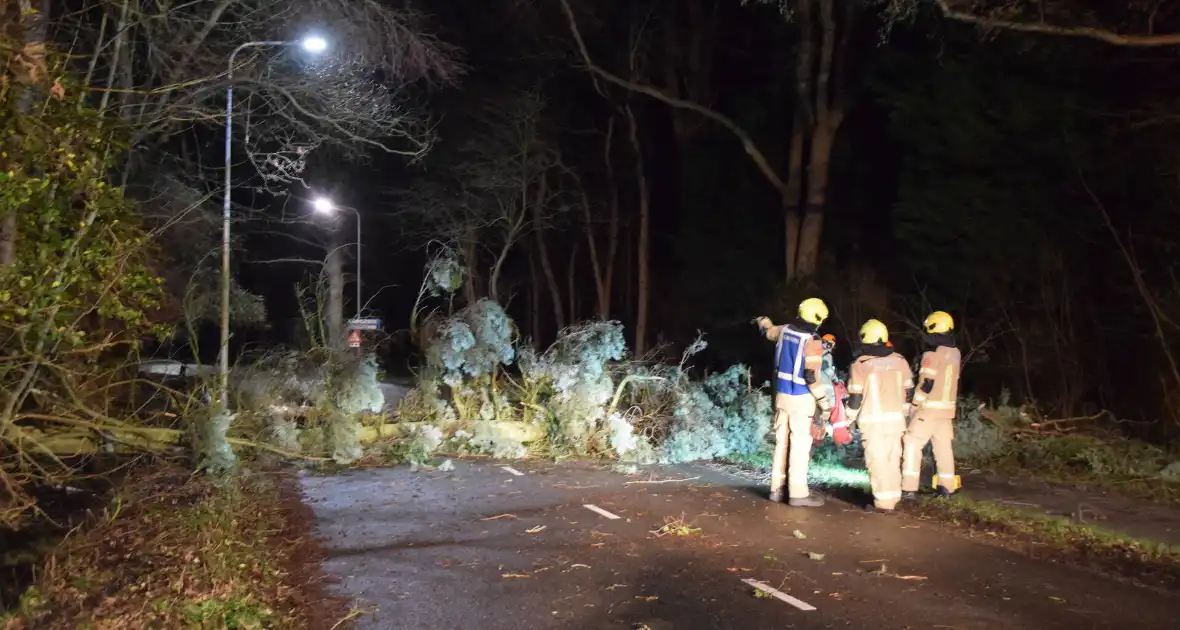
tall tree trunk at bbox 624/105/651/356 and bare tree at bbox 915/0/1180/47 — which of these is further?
tall tree trunk at bbox 624/105/651/356

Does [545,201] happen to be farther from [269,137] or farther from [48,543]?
[48,543]

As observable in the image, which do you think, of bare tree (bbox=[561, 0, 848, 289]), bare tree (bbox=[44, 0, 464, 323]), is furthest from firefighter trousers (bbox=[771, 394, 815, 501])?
bare tree (bbox=[561, 0, 848, 289])

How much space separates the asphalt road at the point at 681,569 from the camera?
5.80m

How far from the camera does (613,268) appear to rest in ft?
112

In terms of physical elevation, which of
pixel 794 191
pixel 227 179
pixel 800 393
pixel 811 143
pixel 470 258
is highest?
pixel 811 143

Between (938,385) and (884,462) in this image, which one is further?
(938,385)

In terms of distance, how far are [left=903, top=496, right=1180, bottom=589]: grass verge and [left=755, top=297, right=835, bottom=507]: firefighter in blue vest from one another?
1.09m

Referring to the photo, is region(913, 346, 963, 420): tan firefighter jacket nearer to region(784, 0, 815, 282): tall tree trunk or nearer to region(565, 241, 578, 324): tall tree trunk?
region(784, 0, 815, 282): tall tree trunk

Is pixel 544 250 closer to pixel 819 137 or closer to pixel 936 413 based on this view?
pixel 819 137

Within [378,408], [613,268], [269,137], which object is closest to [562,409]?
[378,408]

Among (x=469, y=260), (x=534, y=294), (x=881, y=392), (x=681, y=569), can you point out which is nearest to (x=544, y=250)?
(x=469, y=260)

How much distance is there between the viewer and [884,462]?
8.66 metres

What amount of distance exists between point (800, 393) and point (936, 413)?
136 cm

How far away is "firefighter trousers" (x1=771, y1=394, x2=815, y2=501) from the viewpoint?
8.83 metres
